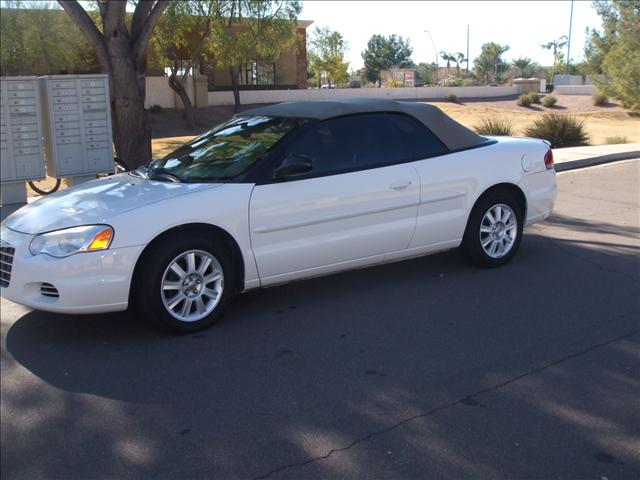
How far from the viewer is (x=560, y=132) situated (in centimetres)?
1966

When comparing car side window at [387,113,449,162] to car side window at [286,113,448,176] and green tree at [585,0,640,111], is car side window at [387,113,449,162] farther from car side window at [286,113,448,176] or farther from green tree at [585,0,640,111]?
green tree at [585,0,640,111]

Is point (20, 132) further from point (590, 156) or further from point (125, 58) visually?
point (590, 156)

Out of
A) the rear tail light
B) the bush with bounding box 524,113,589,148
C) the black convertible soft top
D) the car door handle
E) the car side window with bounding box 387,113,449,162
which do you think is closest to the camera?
the car door handle

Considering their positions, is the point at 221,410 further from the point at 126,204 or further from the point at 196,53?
the point at 196,53

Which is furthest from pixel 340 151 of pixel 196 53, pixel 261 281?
pixel 196 53

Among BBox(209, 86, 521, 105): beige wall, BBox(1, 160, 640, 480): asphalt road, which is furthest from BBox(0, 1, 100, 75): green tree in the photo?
BBox(1, 160, 640, 480): asphalt road

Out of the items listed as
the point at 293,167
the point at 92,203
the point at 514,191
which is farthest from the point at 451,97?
the point at 92,203

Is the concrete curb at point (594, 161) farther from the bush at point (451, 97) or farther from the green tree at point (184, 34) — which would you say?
the bush at point (451, 97)

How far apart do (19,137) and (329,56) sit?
5228 centimetres

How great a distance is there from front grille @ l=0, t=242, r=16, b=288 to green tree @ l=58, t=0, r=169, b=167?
17.2 feet

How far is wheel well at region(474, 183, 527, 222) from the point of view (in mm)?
6867

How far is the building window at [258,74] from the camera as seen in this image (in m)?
49.0

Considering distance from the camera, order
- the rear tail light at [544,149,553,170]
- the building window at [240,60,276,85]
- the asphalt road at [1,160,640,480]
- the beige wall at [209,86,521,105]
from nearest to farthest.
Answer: the asphalt road at [1,160,640,480], the rear tail light at [544,149,553,170], the beige wall at [209,86,521,105], the building window at [240,60,276,85]

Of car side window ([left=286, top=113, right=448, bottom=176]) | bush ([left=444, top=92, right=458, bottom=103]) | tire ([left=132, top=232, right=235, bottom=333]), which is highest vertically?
bush ([left=444, top=92, right=458, bottom=103])
